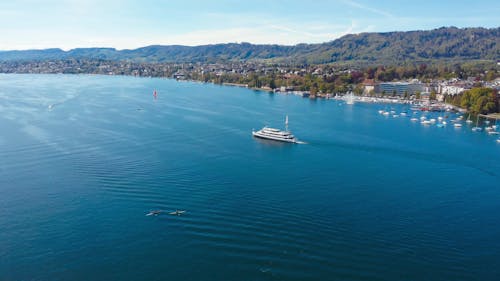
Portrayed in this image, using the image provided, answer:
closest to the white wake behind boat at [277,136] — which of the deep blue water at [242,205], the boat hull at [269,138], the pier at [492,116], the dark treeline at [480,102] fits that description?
the boat hull at [269,138]

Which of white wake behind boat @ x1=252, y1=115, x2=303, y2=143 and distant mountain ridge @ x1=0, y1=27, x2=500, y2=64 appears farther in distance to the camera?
distant mountain ridge @ x1=0, y1=27, x2=500, y2=64

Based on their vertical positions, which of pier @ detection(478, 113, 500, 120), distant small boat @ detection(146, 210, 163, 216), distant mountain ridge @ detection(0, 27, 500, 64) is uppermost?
distant mountain ridge @ detection(0, 27, 500, 64)

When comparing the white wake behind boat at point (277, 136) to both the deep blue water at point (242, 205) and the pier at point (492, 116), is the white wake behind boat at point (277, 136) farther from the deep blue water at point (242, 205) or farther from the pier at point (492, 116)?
the pier at point (492, 116)

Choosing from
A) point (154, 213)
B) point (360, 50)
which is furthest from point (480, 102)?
point (360, 50)

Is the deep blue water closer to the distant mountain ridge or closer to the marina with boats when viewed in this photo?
the marina with boats

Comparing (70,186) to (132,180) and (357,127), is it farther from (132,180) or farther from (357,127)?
(357,127)

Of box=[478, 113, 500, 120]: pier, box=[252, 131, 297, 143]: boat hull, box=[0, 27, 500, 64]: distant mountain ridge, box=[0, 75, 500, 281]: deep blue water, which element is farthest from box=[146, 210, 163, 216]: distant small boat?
box=[0, 27, 500, 64]: distant mountain ridge

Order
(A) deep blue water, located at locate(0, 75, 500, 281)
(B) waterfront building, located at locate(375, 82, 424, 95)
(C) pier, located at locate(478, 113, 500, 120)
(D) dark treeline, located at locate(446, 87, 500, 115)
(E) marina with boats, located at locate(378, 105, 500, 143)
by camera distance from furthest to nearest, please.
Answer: (B) waterfront building, located at locate(375, 82, 424, 95)
(D) dark treeline, located at locate(446, 87, 500, 115)
(C) pier, located at locate(478, 113, 500, 120)
(E) marina with boats, located at locate(378, 105, 500, 143)
(A) deep blue water, located at locate(0, 75, 500, 281)
